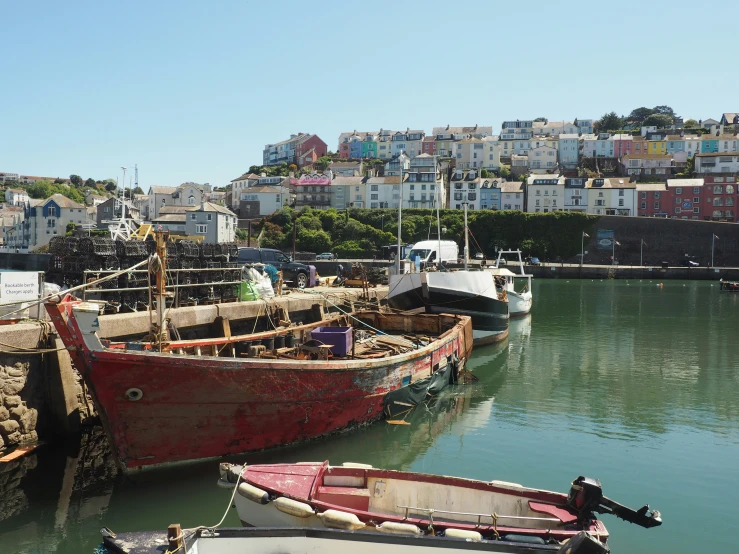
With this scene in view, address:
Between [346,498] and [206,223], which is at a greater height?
[206,223]

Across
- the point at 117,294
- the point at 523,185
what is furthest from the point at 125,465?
the point at 523,185

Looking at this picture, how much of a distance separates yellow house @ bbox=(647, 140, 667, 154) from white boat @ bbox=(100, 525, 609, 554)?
12291 cm

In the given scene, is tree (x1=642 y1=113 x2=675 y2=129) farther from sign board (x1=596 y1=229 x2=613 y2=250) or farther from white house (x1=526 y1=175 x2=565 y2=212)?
sign board (x1=596 y1=229 x2=613 y2=250)

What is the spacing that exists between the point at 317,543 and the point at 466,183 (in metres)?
94.4

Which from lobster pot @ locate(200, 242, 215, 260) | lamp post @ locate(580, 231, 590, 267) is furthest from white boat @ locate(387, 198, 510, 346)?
lamp post @ locate(580, 231, 590, 267)

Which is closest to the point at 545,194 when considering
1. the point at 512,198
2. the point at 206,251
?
the point at 512,198

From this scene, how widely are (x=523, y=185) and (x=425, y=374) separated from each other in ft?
288

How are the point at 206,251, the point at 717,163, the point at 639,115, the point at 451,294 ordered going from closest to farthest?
the point at 206,251 < the point at 451,294 < the point at 717,163 < the point at 639,115

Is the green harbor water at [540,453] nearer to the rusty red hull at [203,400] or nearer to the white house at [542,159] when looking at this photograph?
the rusty red hull at [203,400]

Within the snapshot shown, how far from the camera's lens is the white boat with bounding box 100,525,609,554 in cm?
693

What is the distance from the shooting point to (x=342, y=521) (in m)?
7.22

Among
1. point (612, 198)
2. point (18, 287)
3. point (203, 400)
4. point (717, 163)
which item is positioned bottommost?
point (203, 400)

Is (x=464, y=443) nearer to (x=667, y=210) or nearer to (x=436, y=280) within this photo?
(x=436, y=280)

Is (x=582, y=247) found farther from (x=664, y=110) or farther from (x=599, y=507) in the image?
(x=664, y=110)
